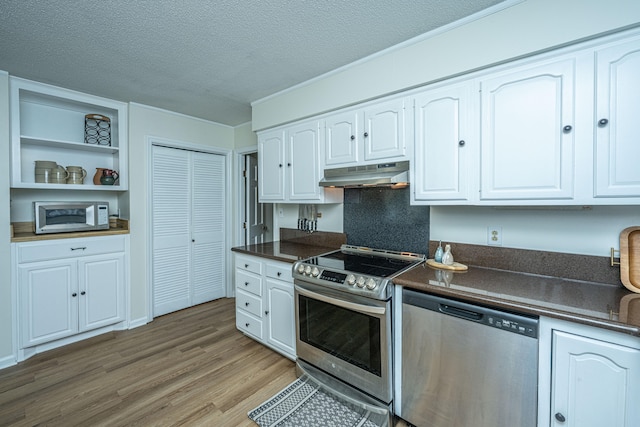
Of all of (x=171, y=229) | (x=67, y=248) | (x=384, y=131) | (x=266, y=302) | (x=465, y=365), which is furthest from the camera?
(x=171, y=229)

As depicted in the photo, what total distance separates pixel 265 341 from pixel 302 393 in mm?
677

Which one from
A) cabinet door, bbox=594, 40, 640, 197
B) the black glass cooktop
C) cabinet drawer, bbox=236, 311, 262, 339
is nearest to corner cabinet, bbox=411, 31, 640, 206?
cabinet door, bbox=594, 40, 640, 197

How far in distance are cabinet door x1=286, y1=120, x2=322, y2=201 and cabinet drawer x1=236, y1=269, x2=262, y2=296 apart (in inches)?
33.5

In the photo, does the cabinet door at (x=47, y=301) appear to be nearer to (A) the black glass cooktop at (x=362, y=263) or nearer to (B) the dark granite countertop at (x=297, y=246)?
(B) the dark granite countertop at (x=297, y=246)

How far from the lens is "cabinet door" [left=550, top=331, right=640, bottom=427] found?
3.52 feet

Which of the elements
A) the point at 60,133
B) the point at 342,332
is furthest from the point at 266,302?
the point at 60,133

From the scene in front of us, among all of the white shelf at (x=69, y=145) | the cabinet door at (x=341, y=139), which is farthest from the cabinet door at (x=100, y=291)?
the cabinet door at (x=341, y=139)

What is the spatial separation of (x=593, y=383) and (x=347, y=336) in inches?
47.6

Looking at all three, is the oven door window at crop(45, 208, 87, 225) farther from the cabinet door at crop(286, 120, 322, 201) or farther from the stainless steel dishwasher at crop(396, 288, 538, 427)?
the stainless steel dishwasher at crop(396, 288, 538, 427)

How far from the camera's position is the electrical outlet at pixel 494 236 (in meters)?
1.85

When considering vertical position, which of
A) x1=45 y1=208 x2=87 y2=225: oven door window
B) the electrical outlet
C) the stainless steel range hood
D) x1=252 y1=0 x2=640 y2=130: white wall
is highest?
x1=252 y1=0 x2=640 y2=130: white wall

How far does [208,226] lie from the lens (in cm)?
382

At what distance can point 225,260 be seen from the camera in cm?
400

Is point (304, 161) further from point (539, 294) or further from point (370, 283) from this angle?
point (539, 294)
